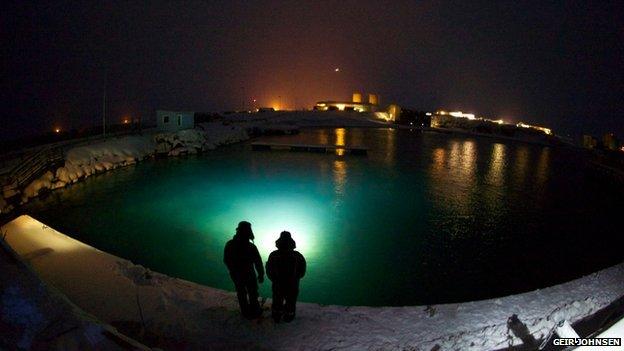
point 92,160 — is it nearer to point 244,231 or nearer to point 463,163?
point 244,231

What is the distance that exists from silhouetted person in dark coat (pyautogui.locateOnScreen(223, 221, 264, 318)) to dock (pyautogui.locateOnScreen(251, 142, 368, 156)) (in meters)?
23.4

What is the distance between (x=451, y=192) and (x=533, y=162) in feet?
53.3

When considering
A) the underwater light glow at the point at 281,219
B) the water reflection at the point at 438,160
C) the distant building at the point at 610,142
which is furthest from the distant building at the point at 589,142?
the underwater light glow at the point at 281,219

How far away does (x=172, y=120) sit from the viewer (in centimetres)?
2995

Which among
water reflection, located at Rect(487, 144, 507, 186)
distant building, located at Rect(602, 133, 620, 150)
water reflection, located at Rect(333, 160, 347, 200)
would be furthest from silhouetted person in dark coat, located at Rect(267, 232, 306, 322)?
distant building, located at Rect(602, 133, 620, 150)

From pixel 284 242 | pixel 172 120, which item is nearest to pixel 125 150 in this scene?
pixel 172 120

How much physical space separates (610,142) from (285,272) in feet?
132

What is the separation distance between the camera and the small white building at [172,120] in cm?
2972

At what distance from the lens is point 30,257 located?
7121 mm

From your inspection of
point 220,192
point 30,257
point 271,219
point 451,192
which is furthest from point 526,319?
point 220,192

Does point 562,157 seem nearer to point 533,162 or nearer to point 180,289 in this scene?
point 533,162

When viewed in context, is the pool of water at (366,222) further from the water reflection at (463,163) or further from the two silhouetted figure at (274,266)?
the two silhouetted figure at (274,266)

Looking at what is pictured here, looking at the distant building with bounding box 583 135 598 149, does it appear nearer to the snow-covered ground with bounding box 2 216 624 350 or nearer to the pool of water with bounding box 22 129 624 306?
the pool of water with bounding box 22 129 624 306

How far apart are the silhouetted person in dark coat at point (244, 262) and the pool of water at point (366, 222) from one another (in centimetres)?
256
